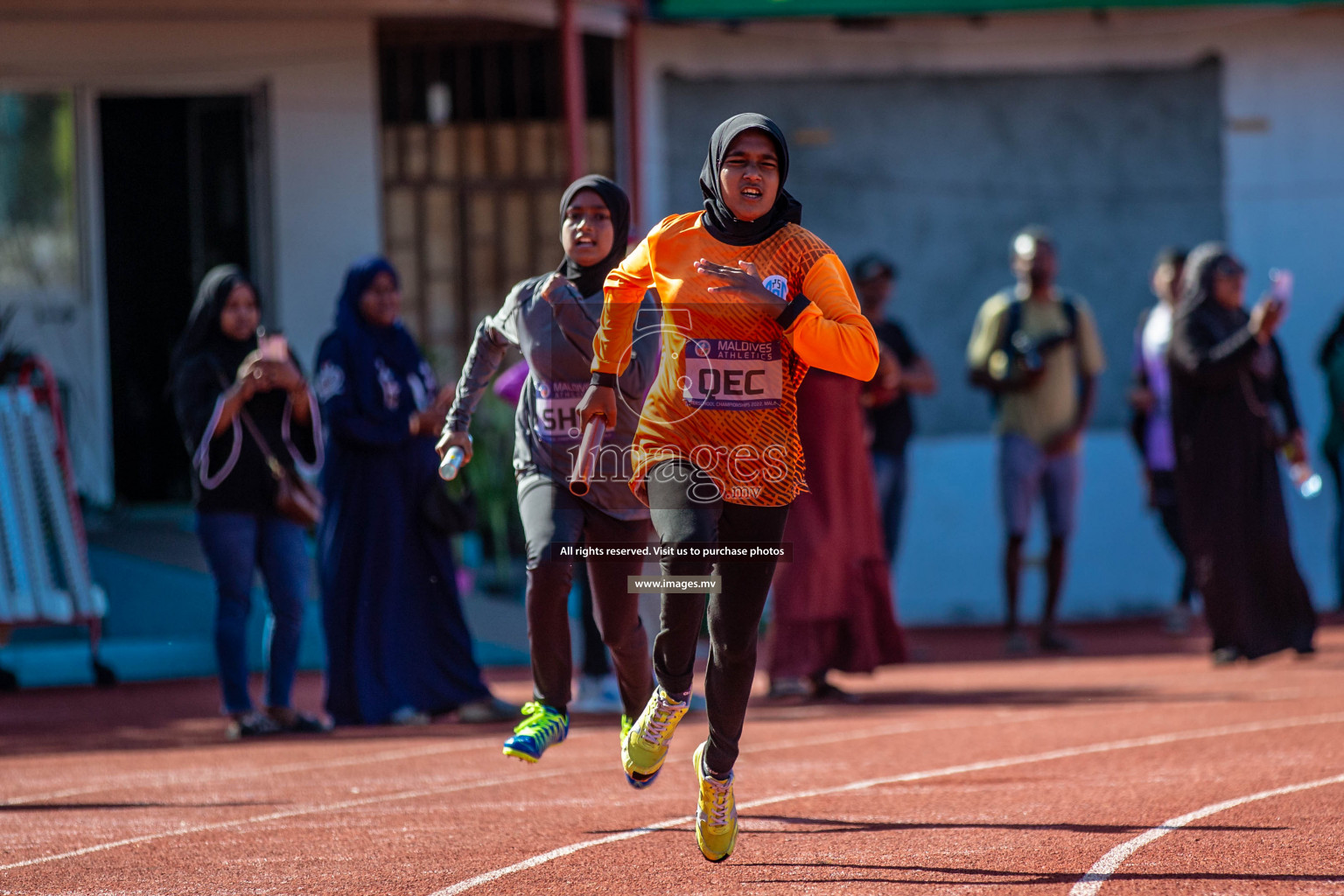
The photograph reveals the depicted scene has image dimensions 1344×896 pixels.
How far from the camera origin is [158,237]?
14.8 m

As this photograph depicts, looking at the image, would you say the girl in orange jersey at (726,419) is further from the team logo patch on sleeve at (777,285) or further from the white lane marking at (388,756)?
the white lane marking at (388,756)

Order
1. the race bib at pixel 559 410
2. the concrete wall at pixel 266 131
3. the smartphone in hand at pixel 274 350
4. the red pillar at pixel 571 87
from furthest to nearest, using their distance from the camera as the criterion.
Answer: the concrete wall at pixel 266 131
the red pillar at pixel 571 87
the smartphone in hand at pixel 274 350
the race bib at pixel 559 410

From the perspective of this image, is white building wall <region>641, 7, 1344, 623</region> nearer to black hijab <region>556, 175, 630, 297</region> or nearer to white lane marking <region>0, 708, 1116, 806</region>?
white lane marking <region>0, 708, 1116, 806</region>

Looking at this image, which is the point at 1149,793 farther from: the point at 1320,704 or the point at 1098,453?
the point at 1098,453

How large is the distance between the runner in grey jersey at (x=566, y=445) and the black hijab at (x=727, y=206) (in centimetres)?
93

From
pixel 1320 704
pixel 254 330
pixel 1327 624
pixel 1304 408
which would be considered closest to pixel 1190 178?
pixel 1304 408

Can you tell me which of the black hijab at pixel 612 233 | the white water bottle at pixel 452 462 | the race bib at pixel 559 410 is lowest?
the white water bottle at pixel 452 462

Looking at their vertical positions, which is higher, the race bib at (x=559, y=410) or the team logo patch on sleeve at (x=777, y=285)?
the team logo patch on sleeve at (x=777, y=285)

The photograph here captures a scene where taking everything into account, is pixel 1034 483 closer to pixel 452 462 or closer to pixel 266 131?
pixel 266 131

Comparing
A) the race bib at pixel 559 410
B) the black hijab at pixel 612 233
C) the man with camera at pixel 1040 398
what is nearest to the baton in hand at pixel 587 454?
the race bib at pixel 559 410

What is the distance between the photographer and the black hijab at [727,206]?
18.1ft

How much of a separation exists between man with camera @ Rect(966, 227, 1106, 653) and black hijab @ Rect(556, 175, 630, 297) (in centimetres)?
592

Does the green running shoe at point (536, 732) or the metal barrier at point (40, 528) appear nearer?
the green running shoe at point (536, 732)

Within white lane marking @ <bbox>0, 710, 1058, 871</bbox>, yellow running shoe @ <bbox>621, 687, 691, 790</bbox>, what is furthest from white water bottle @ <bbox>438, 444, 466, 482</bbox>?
white lane marking @ <bbox>0, 710, 1058, 871</bbox>
